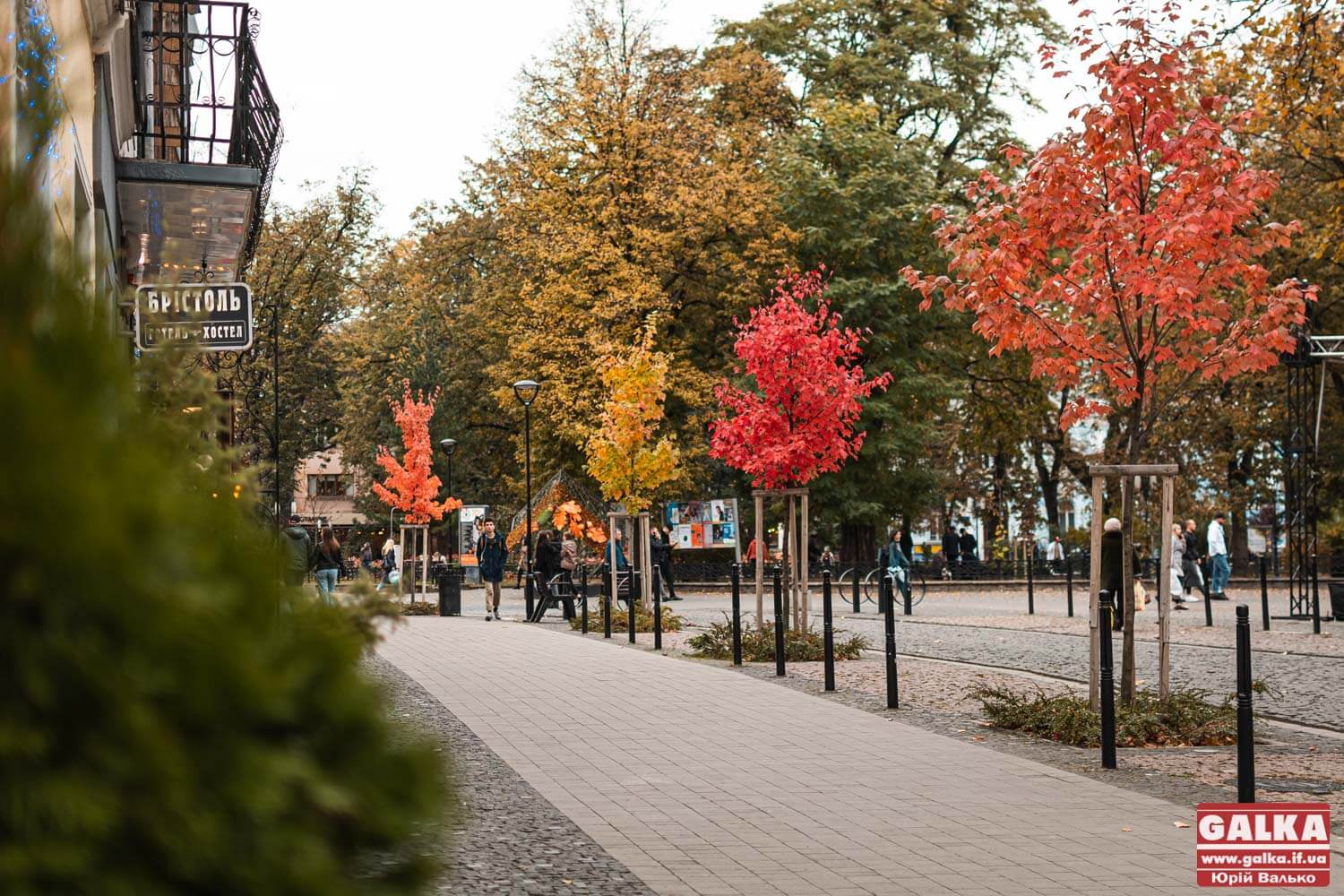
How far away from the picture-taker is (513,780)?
9828mm

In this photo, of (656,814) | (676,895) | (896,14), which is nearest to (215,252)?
(656,814)

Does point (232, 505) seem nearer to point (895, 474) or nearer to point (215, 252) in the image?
point (215, 252)

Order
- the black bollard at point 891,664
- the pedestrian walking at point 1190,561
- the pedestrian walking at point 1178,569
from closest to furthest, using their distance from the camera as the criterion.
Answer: the black bollard at point 891,664
the pedestrian walking at point 1178,569
the pedestrian walking at point 1190,561

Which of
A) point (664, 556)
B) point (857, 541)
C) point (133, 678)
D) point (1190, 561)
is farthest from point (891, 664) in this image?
point (857, 541)

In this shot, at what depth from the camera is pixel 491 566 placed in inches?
1298

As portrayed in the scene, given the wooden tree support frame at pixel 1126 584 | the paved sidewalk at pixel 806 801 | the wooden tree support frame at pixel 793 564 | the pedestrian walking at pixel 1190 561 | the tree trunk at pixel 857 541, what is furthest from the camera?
the tree trunk at pixel 857 541

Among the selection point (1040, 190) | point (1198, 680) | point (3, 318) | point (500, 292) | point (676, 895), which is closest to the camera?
point (3, 318)

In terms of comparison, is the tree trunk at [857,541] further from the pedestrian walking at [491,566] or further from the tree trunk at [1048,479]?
the pedestrian walking at [491,566]

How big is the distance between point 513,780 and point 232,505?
803 cm

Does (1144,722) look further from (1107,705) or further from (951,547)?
(951,547)

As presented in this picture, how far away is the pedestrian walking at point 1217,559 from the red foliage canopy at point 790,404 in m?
16.2

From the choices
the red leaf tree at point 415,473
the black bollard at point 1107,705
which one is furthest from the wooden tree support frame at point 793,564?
the red leaf tree at point 415,473

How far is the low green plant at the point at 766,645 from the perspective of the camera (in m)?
19.2
